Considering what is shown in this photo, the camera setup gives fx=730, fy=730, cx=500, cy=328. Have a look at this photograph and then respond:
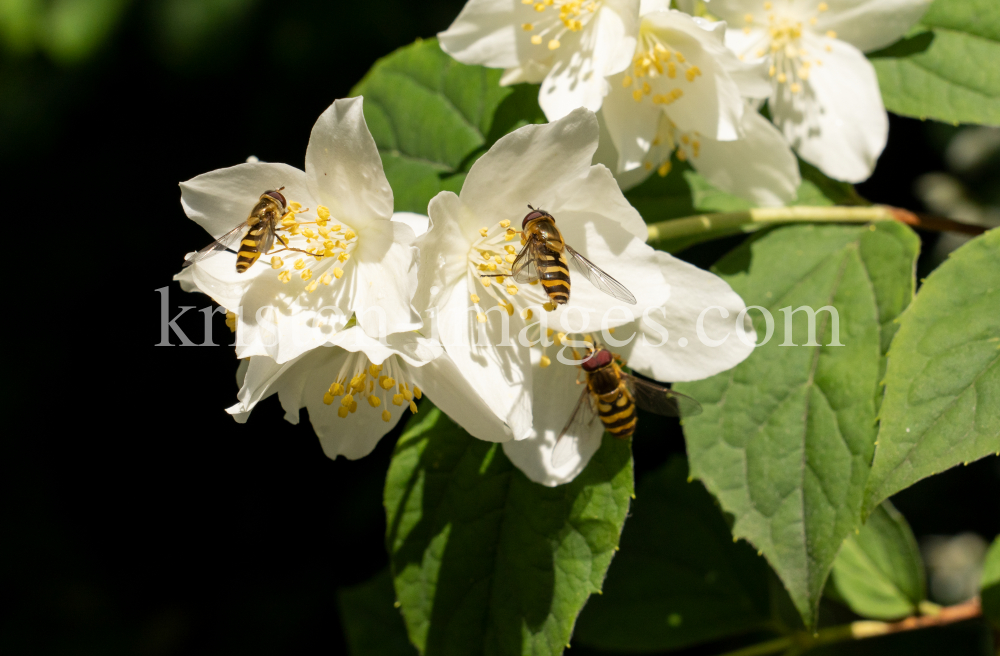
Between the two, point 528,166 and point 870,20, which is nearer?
point 528,166

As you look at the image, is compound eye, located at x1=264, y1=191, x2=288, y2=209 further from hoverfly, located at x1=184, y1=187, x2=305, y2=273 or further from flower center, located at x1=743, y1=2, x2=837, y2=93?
flower center, located at x1=743, y1=2, x2=837, y2=93

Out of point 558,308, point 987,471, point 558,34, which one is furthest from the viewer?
point 987,471

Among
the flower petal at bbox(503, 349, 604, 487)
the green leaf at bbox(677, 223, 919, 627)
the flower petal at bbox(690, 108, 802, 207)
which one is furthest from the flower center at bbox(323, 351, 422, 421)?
the flower petal at bbox(690, 108, 802, 207)

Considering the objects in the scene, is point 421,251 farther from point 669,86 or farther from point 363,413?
point 669,86

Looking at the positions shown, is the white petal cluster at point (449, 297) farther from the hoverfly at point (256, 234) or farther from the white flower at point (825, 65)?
the white flower at point (825, 65)

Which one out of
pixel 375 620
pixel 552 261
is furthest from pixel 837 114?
pixel 375 620

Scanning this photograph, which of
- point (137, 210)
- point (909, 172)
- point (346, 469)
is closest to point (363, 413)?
point (346, 469)

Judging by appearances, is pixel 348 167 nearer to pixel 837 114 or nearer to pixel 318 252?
pixel 318 252
